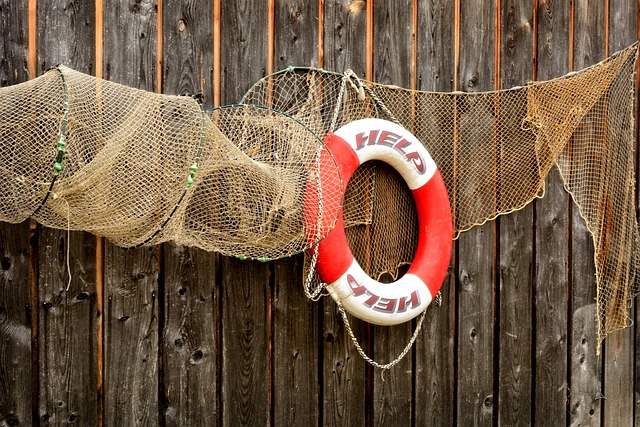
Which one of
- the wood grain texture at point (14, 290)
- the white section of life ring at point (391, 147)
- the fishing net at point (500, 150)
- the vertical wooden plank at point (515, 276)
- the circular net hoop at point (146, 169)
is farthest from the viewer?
the vertical wooden plank at point (515, 276)

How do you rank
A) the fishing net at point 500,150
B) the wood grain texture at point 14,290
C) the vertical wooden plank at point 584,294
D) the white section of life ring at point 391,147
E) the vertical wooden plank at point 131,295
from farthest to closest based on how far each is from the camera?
the vertical wooden plank at point 584,294 → the fishing net at point 500,150 → the white section of life ring at point 391,147 → the vertical wooden plank at point 131,295 → the wood grain texture at point 14,290

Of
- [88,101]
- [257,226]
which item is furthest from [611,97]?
[88,101]

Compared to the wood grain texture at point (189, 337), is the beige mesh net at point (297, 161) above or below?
above

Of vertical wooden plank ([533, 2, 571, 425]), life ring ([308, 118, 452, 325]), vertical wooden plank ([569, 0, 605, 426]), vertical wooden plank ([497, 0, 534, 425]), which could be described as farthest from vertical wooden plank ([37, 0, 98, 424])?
vertical wooden plank ([569, 0, 605, 426])

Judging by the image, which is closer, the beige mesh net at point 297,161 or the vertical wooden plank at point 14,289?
the beige mesh net at point 297,161

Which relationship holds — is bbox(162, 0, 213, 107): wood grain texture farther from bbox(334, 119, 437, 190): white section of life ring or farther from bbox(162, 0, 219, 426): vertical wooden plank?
bbox(334, 119, 437, 190): white section of life ring

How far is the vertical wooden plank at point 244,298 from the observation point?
274cm

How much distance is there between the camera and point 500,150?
10.4 ft

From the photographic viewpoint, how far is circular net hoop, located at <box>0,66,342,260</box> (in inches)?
A: 84.3

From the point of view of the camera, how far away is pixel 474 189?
312 cm

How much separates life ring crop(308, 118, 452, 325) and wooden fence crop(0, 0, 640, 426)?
9.1 inches

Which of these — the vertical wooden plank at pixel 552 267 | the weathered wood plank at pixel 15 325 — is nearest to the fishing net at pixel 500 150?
the vertical wooden plank at pixel 552 267

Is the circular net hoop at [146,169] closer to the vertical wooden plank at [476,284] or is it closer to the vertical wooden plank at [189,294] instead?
the vertical wooden plank at [189,294]

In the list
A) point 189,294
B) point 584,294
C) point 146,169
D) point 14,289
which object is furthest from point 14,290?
point 584,294
